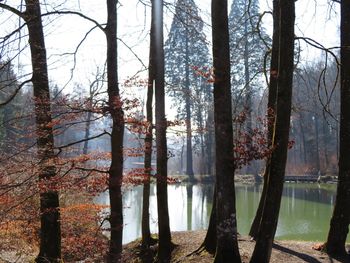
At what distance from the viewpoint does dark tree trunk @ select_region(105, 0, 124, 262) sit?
7.17 m

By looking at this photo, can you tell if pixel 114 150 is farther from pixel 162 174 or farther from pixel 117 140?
pixel 162 174

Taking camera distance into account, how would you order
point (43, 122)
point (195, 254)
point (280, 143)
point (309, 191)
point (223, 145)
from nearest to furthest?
point (280, 143) < point (223, 145) < point (43, 122) < point (195, 254) < point (309, 191)

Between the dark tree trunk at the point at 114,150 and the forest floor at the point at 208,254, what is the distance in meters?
1.26

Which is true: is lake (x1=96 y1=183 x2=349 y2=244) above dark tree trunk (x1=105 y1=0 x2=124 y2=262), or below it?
below

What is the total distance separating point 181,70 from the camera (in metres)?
41.1

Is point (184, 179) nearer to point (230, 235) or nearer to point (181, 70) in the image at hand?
point (181, 70)

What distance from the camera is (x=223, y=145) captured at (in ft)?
20.3

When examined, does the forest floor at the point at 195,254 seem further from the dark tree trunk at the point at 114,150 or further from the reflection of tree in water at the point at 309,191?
the reflection of tree in water at the point at 309,191

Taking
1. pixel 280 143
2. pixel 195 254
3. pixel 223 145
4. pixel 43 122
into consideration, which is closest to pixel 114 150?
pixel 43 122

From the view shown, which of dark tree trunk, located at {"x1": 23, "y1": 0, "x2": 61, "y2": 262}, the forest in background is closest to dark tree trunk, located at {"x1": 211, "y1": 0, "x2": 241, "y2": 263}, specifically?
the forest in background

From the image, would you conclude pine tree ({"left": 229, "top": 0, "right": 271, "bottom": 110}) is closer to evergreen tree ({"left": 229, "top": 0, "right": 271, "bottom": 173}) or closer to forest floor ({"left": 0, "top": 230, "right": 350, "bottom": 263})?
evergreen tree ({"left": 229, "top": 0, "right": 271, "bottom": 173})

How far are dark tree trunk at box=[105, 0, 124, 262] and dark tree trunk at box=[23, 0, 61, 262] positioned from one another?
0.99 metres

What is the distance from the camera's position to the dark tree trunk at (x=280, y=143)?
5.91m

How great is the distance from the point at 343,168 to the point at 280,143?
250 cm
